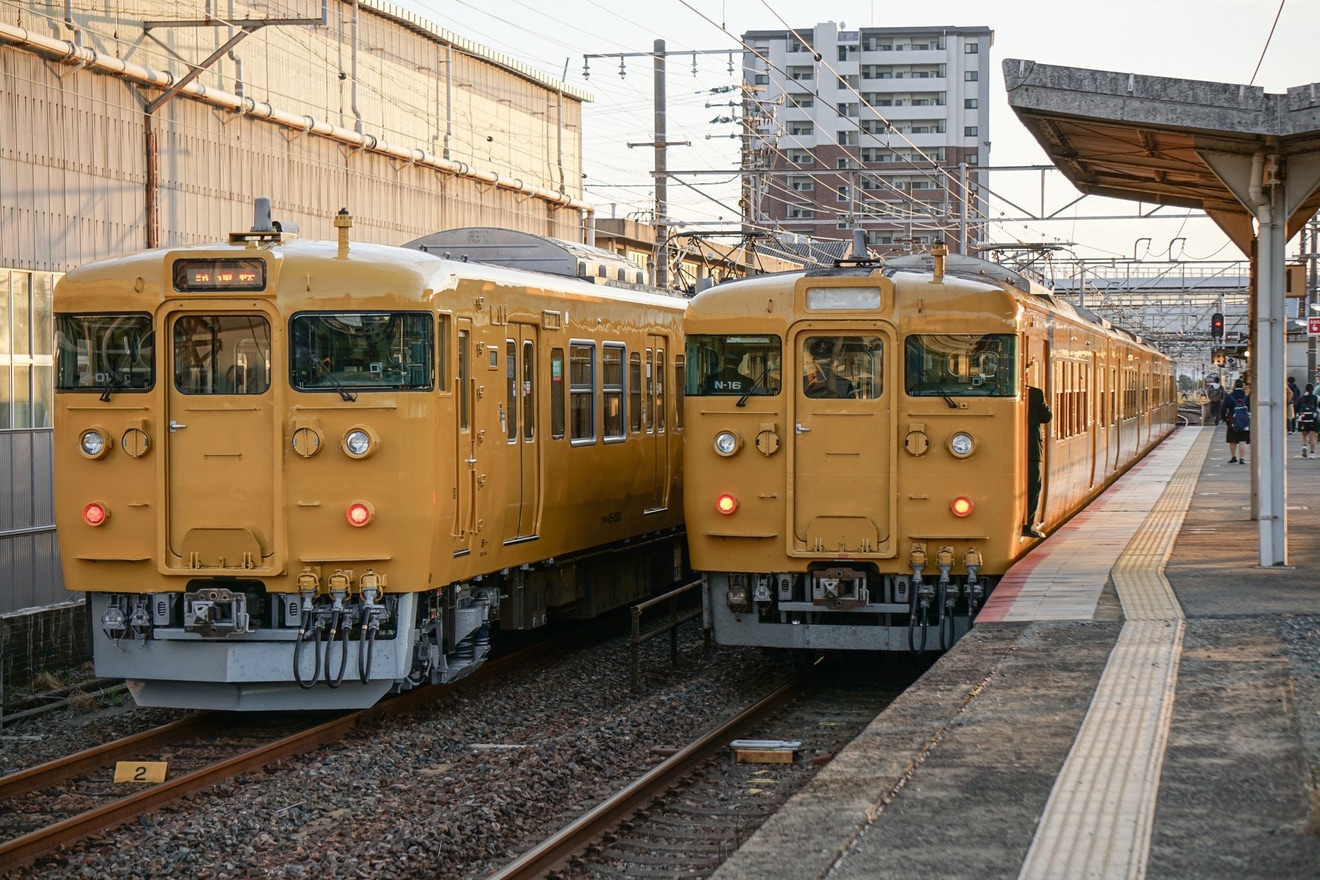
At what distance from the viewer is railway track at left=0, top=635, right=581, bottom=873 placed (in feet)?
26.8

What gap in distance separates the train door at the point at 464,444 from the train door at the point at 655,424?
435cm

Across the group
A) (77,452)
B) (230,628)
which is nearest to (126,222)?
(77,452)

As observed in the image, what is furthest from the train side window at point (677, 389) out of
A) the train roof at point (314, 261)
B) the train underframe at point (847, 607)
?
the train roof at point (314, 261)

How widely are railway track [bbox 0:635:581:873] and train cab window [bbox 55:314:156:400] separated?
2321 mm

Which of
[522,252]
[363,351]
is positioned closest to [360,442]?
[363,351]

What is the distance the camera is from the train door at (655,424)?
15477 millimetres

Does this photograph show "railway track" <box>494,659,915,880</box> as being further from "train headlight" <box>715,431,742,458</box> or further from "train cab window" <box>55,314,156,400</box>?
"train cab window" <box>55,314,156,400</box>

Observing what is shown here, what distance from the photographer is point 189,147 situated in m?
17.8

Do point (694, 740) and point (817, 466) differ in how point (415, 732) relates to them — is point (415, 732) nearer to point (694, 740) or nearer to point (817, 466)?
point (694, 740)

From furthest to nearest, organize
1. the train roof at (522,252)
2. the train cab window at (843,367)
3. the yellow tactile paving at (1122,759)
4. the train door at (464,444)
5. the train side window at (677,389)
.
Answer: the train side window at (677,389) → the train roof at (522,252) → the train cab window at (843,367) → the train door at (464,444) → the yellow tactile paving at (1122,759)

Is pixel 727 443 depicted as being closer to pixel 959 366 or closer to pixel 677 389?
pixel 959 366

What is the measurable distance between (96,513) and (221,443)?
97 cm

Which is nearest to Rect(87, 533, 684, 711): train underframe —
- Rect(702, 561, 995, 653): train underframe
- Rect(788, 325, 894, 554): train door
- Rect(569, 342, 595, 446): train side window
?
Rect(702, 561, 995, 653): train underframe

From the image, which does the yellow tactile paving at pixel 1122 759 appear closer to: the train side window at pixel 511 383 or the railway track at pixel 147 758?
the train side window at pixel 511 383
